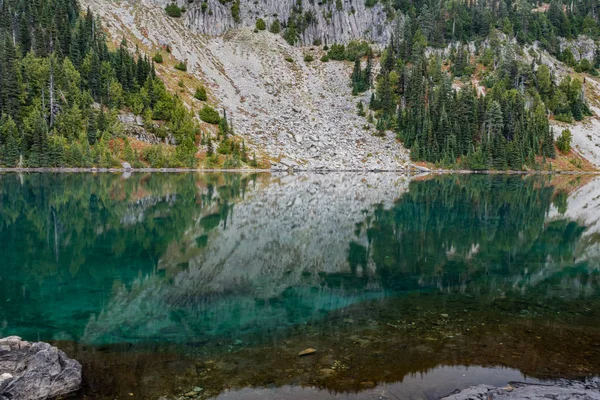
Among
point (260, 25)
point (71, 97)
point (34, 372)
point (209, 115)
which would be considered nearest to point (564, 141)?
point (209, 115)

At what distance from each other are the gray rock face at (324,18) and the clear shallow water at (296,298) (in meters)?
129

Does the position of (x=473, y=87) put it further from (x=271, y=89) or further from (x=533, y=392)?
(x=533, y=392)

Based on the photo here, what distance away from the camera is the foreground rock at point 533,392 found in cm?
866

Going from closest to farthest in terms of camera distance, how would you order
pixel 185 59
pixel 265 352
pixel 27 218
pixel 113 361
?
pixel 113 361 → pixel 265 352 → pixel 27 218 → pixel 185 59

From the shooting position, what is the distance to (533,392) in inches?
352

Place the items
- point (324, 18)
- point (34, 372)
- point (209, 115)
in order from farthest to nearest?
point (324, 18) → point (209, 115) → point (34, 372)

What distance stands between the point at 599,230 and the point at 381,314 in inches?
1002

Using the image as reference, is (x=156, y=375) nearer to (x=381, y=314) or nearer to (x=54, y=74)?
(x=381, y=314)

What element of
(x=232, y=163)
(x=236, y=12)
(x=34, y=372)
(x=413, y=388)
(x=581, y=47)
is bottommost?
(x=232, y=163)

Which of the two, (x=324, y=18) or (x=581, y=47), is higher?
(x=324, y=18)

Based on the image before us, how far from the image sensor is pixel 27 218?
96.3 feet

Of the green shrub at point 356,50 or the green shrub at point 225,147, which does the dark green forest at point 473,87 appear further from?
the green shrub at point 225,147

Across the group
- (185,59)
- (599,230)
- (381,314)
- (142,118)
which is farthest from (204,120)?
(381,314)

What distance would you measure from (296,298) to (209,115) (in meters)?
90.0
